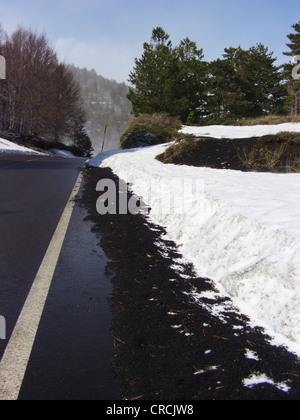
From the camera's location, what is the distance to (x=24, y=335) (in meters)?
2.55

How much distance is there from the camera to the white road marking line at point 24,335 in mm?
2035

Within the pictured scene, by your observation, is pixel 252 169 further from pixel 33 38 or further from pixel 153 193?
pixel 33 38

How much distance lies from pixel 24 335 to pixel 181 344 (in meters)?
1.18

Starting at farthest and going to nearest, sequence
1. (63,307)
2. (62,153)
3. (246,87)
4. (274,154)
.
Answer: (62,153) < (246,87) < (274,154) < (63,307)

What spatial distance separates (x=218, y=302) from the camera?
10.7 ft

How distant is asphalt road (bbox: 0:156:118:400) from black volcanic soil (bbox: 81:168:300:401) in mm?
139

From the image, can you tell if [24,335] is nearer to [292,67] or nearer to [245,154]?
[245,154]

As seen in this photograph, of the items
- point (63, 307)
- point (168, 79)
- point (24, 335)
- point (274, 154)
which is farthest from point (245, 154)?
point (168, 79)

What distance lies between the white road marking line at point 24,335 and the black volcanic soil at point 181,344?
609 millimetres

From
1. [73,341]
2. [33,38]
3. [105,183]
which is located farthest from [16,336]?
[33,38]

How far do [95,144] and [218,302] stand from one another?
173 m

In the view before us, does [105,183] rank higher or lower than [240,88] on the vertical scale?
lower

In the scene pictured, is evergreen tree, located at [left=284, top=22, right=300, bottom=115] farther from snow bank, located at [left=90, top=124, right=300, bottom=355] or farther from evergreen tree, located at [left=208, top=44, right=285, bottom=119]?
snow bank, located at [left=90, top=124, right=300, bottom=355]
